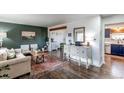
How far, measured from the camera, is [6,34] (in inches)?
212

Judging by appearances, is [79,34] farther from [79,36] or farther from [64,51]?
[64,51]

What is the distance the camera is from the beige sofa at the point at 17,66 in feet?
8.36

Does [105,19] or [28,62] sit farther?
[105,19]

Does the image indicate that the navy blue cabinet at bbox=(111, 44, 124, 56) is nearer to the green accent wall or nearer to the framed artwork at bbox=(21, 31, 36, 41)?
the green accent wall

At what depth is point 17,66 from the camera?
278 cm

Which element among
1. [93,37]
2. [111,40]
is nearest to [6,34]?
[93,37]

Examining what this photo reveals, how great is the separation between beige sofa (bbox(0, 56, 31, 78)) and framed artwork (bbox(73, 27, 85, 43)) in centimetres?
266

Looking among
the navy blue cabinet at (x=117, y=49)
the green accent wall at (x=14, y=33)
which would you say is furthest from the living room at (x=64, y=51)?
the navy blue cabinet at (x=117, y=49)

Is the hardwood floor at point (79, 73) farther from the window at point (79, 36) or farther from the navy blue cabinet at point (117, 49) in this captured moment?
the navy blue cabinet at point (117, 49)

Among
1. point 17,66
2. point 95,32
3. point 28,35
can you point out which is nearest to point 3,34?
point 28,35

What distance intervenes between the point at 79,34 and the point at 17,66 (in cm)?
311
